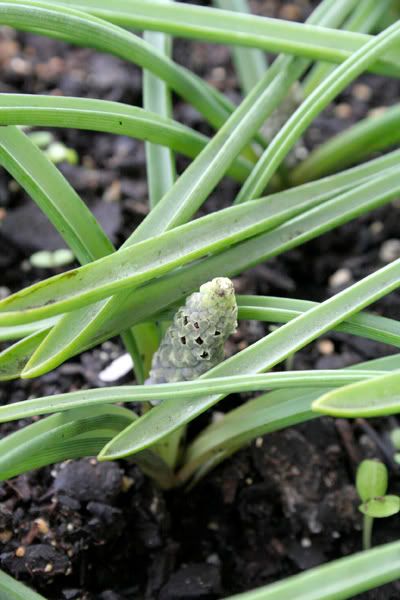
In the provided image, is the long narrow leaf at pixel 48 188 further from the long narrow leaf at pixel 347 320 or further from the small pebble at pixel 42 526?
the small pebble at pixel 42 526

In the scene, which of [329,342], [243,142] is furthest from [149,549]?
[243,142]

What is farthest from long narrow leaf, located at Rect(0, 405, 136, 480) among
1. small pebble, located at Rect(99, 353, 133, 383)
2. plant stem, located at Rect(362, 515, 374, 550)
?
plant stem, located at Rect(362, 515, 374, 550)

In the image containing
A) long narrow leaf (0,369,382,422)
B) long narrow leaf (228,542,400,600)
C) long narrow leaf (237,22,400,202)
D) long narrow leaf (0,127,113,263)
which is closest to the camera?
long narrow leaf (228,542,400,600)

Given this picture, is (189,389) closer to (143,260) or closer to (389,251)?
(143,260)

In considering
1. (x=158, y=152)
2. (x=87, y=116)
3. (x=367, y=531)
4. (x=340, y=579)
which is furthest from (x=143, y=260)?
(x=367, y=531)

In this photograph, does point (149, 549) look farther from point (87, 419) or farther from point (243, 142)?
point (243, 142)

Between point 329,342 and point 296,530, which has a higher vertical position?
point 329,342

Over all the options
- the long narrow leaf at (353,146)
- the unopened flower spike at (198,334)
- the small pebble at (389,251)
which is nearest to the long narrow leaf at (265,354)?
the unopened flower spike at (198,334)

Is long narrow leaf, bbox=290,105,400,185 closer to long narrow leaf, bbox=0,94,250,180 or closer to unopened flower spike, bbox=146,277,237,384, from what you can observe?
long narrow leaf, bbox=0,94,250,180
